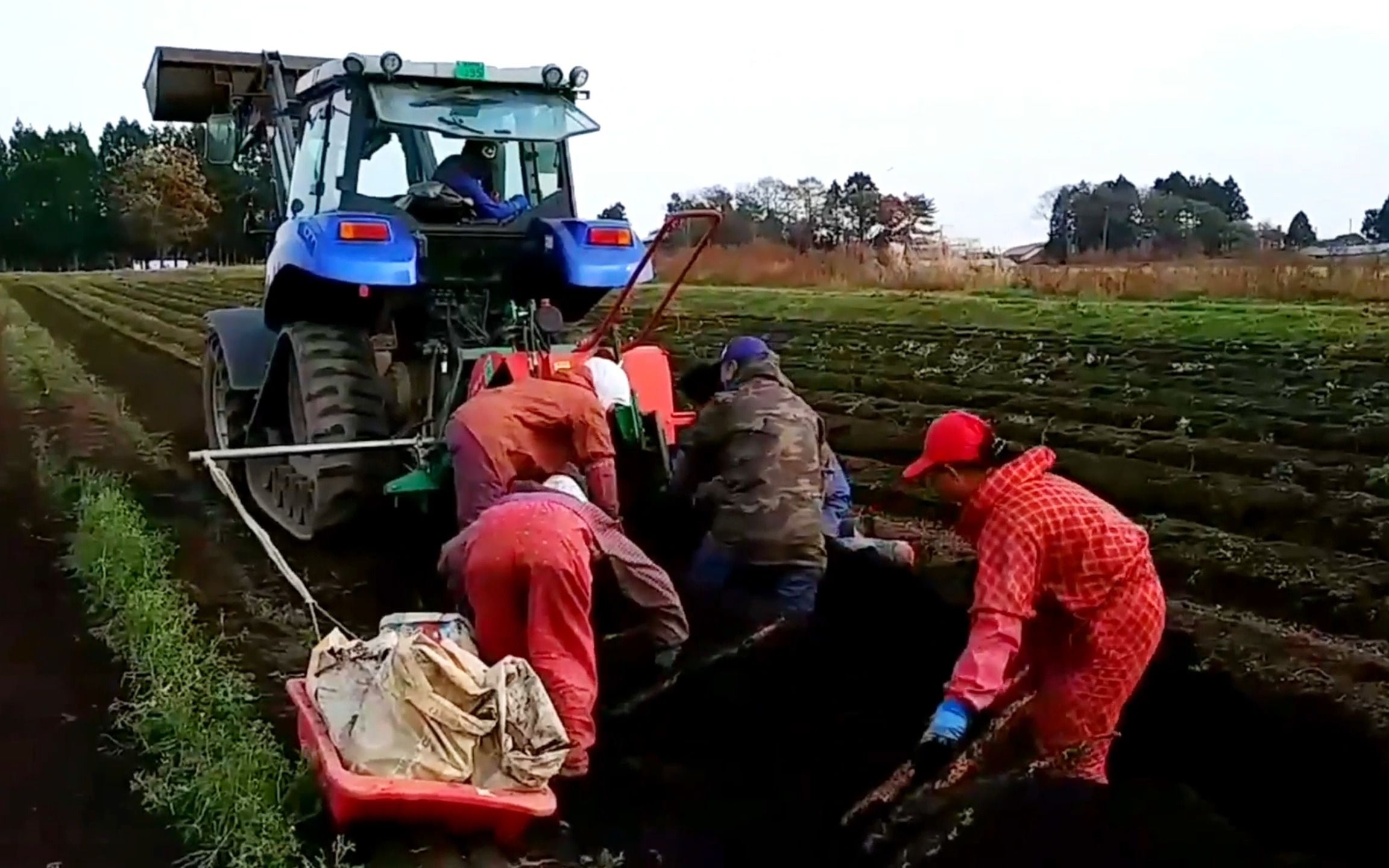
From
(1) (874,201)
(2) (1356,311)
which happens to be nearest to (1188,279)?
(2) (1356,311)

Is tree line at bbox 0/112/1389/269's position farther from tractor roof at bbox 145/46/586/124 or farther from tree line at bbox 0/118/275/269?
tractor roof at bbox 145/46/586/124

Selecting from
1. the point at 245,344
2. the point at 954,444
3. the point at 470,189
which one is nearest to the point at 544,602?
the point at 954,444

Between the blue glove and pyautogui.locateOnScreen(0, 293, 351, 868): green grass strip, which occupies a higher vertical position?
the blue glove

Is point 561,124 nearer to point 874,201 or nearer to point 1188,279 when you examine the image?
point 1188,279

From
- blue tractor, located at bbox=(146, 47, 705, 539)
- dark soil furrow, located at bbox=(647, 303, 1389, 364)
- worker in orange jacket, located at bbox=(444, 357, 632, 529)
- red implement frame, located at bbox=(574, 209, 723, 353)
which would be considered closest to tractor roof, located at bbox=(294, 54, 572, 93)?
blue tractor, located at bbox=(146, 47, 705, 539)

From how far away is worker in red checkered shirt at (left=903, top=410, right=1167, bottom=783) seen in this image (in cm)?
364

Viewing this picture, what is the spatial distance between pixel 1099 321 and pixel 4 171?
2659 inches

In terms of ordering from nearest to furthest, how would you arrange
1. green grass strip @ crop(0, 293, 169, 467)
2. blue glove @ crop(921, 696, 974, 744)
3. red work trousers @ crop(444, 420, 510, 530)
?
blue glove @ crop(921, 696, 974, 744)
red work trousers @ crop(444, 420, 510, 530)
green grass strip @ crop(0, 293, 169, 467)

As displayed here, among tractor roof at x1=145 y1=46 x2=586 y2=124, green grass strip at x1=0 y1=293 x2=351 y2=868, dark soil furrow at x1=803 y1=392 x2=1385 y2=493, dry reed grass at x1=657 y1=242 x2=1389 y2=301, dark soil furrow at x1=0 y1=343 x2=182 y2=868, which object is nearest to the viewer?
green grass strip at x1=0 y1=293 x2=351 y2=868

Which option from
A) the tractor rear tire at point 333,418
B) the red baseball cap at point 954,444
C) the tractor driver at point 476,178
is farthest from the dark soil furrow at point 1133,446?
the red baseball cap at point 954,444

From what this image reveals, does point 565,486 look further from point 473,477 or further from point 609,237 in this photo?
point 609,237

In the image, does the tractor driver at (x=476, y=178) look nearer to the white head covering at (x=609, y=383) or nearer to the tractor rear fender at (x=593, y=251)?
the tractor rear fender at (x=593, y=251)

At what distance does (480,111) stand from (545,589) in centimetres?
340

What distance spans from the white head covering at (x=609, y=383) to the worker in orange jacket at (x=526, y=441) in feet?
1.48
